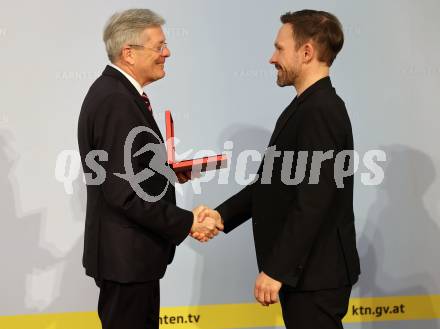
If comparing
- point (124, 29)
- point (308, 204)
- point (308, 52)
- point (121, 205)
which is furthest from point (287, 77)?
point (121, 205)

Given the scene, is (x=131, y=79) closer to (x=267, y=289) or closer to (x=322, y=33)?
(x=322, y=33)

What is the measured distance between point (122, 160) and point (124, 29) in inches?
18.3

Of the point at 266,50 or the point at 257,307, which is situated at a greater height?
the point at 266,50

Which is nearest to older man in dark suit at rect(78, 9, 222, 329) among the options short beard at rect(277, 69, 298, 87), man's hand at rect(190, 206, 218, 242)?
man's hand at rect(190, 206, 218, 242)

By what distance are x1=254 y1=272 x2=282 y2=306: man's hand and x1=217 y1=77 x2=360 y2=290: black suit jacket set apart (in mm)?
21

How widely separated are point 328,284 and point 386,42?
160 cm

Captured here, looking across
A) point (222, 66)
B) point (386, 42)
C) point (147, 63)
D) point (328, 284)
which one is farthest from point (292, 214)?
point (386, 42)

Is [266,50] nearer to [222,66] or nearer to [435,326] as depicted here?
[222,66]

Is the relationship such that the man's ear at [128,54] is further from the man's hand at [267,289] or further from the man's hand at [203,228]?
the man's hand at [267,289]

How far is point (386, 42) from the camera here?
2.98 metres

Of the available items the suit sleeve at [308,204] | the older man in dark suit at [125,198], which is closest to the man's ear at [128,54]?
the older man in dark suit at [125,198]

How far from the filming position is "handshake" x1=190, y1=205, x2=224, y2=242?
6.95 ft

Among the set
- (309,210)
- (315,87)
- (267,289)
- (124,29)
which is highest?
(124,29)

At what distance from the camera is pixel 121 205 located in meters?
1.82
